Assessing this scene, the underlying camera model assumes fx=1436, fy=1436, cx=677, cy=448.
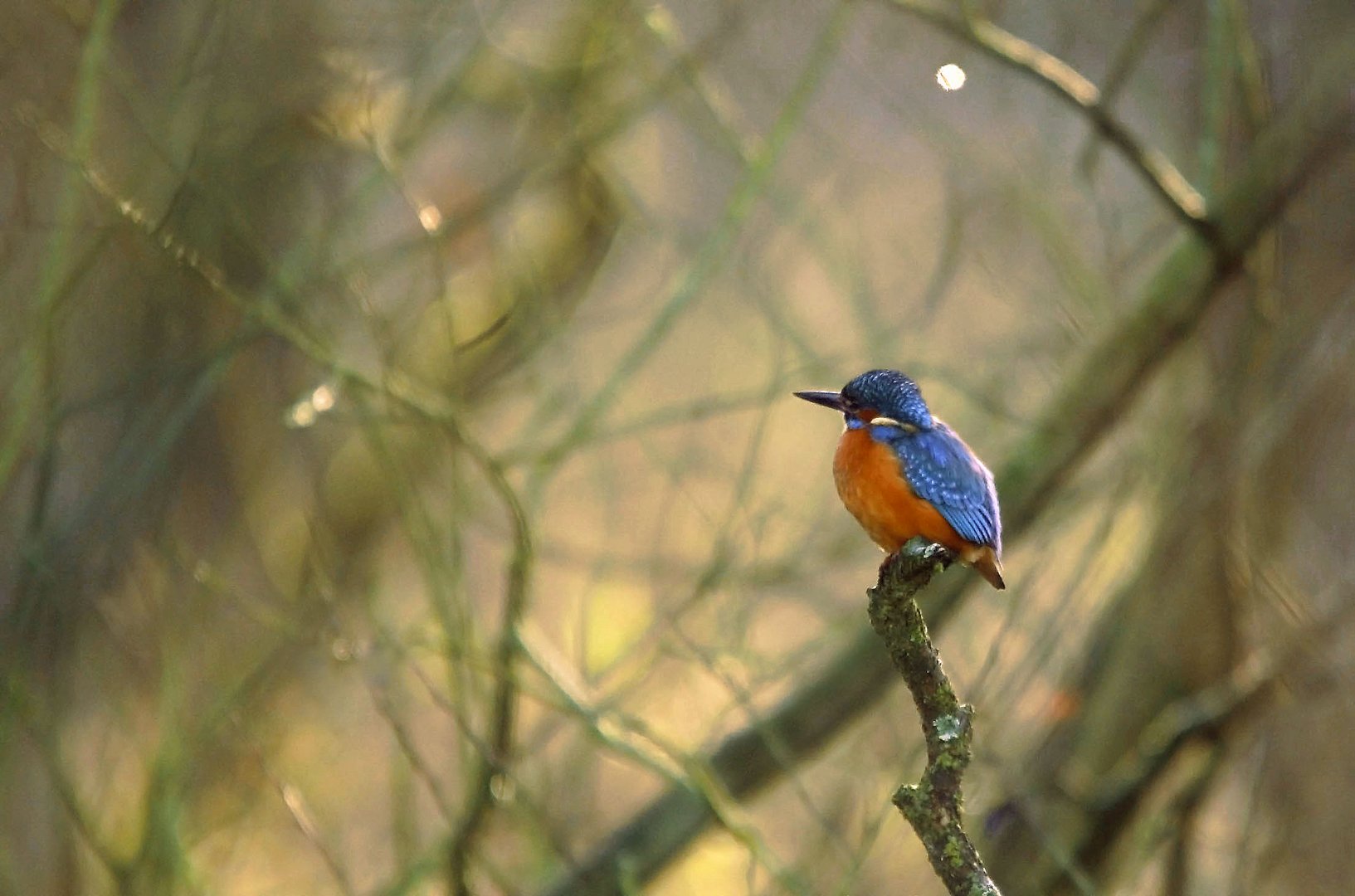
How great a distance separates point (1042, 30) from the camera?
663 cm

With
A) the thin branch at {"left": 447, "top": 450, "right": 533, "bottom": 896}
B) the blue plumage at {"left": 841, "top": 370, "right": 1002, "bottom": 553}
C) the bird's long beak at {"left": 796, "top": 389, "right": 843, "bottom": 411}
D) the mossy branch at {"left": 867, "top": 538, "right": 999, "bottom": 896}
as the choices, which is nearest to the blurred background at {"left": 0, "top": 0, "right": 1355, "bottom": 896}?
the thin branch at {"left": 447, "top": 450, "right": 533, "bottom": 896}

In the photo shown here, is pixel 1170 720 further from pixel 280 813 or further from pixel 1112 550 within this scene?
pixel 280 813

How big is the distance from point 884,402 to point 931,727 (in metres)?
1.22

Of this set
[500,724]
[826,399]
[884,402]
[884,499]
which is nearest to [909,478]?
[884,499]

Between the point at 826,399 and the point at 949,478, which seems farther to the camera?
the point at 826,399

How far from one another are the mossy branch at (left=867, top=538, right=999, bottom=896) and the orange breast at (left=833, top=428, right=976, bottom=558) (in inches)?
13.5

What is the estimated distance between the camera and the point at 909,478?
3381mm

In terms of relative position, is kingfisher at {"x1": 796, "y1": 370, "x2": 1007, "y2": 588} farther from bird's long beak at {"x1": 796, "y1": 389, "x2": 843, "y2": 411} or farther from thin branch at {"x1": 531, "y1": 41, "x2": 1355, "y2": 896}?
thin branch at {"x1": 531, "y1": 41, "x2": 1355, "y2": 896}

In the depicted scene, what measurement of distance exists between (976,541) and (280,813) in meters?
4.25

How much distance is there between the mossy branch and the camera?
2.51 m

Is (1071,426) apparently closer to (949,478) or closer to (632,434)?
(632,434)

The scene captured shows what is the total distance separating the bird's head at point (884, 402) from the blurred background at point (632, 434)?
909mm

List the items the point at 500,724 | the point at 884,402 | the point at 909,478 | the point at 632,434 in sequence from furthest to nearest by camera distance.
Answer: the point at 632,434 → the point at 500,724 → the point at 884,402 → the point at 909,478

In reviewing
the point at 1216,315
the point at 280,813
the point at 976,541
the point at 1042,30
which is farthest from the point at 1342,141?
the point at 280,813
